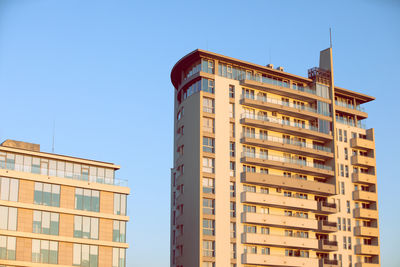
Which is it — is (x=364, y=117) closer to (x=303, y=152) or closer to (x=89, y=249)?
(x=303, y=152)

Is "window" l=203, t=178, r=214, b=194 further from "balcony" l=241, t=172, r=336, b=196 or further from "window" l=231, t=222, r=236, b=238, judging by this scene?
"window" l=231, t=222, r=236, b=238

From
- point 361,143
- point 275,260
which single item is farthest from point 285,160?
point 361,143

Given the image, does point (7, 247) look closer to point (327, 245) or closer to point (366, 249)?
point (327, 245)

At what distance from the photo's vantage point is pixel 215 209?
307 ft

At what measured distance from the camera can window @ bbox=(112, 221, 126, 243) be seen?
87.4 m

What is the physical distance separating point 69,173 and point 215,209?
22.4 metres

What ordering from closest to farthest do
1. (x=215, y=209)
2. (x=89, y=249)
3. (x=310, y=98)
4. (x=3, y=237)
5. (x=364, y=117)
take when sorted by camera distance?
1. (x=3, y=237)
2. (x=89, y=249)
3. (x=215, y=209)
4. (x=310, y=98)
5. (x=364, y=117)

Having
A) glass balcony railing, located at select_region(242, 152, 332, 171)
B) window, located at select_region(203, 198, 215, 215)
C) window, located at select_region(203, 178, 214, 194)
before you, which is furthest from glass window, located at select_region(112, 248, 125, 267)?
glass balcony railing, located at select_region(242, 152, 332, 171)

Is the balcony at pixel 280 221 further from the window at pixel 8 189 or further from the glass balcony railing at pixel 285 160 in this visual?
the window at pixel 8 189

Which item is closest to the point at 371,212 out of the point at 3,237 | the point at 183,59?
the point at 183,59

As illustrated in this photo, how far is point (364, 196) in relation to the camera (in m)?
111

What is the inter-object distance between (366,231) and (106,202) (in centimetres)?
4799

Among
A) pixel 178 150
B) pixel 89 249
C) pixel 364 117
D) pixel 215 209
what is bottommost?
pixel 89 249

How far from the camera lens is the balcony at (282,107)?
102m
